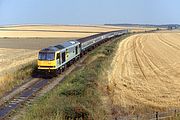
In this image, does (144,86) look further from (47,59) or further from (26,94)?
(47,59)

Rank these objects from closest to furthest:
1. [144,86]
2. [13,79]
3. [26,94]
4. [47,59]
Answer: [26,94] → [144,86] → [13,79] → [47,59]

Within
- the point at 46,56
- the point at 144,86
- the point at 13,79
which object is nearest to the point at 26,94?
the point at 13,79

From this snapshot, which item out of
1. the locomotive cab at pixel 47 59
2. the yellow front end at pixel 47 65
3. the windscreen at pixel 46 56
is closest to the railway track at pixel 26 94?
A: the yellow front end at pixel 47 65

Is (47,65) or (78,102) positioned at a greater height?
(47,65)

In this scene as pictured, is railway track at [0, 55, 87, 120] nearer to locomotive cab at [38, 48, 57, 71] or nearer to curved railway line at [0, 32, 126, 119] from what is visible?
curved railway line at [0, 32, 126, 119]

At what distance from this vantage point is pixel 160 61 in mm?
41844

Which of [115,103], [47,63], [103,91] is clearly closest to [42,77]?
[47,63]

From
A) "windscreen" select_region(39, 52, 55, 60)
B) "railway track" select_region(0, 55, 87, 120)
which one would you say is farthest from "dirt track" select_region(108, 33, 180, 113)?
"windscreen" select_region(39, 52, 55, 60)

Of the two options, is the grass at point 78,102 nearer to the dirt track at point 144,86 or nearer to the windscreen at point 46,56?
the dirt track at point 144,86

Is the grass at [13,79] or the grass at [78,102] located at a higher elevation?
the grass at [78,102]

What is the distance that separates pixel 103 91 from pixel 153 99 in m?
3.88

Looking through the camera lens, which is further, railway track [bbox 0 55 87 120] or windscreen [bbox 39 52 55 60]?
windscreen [bbox 39 52 55 60]

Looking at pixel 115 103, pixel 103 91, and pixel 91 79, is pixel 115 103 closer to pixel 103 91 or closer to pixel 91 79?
pixel 103 91

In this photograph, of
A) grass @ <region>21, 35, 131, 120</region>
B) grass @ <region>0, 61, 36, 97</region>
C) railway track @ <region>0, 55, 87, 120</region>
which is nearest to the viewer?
grass @ <region>21, 35, 131, 120</region>
